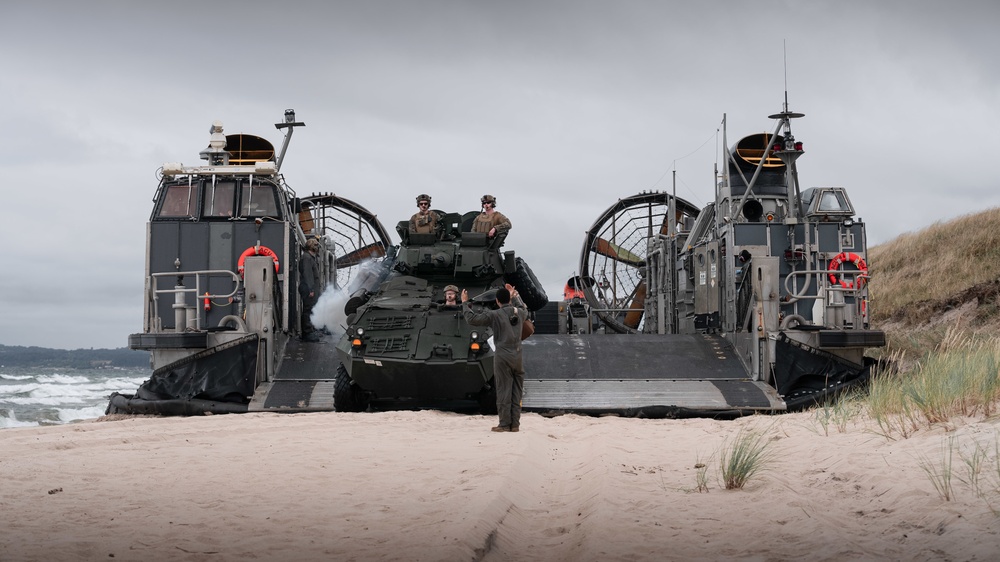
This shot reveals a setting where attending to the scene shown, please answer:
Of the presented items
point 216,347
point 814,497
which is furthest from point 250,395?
point 814,497

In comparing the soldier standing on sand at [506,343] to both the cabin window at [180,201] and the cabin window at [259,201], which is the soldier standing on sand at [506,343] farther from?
the cabin window at [180,201]

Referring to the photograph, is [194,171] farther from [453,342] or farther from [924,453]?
[924,453]

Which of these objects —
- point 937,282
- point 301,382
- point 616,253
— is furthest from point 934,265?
point 301,382

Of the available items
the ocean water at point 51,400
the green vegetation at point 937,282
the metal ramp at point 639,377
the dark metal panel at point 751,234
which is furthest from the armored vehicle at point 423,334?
the ocean water at point 51,400

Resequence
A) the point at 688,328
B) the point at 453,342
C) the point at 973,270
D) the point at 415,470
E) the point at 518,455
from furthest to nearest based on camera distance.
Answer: the point at 973,270 < the point at 688,328 < the point at 453,342 < the point at 518,455 < the point at 415,470

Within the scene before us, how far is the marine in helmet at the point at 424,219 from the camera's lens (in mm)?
14336

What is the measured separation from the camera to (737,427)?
1080 centimetres

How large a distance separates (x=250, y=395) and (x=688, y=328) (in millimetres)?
9013

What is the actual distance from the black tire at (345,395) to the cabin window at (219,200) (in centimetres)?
610

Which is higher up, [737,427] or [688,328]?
[688,328]

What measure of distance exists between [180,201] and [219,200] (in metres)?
0.64

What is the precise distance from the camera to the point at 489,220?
1444 centimetres

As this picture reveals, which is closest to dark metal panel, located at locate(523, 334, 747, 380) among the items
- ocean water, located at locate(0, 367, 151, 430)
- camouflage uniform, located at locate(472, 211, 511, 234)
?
camouflage uniform, located at locate(472, 211, 511, 234)

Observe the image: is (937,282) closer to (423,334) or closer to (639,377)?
(639,377)
